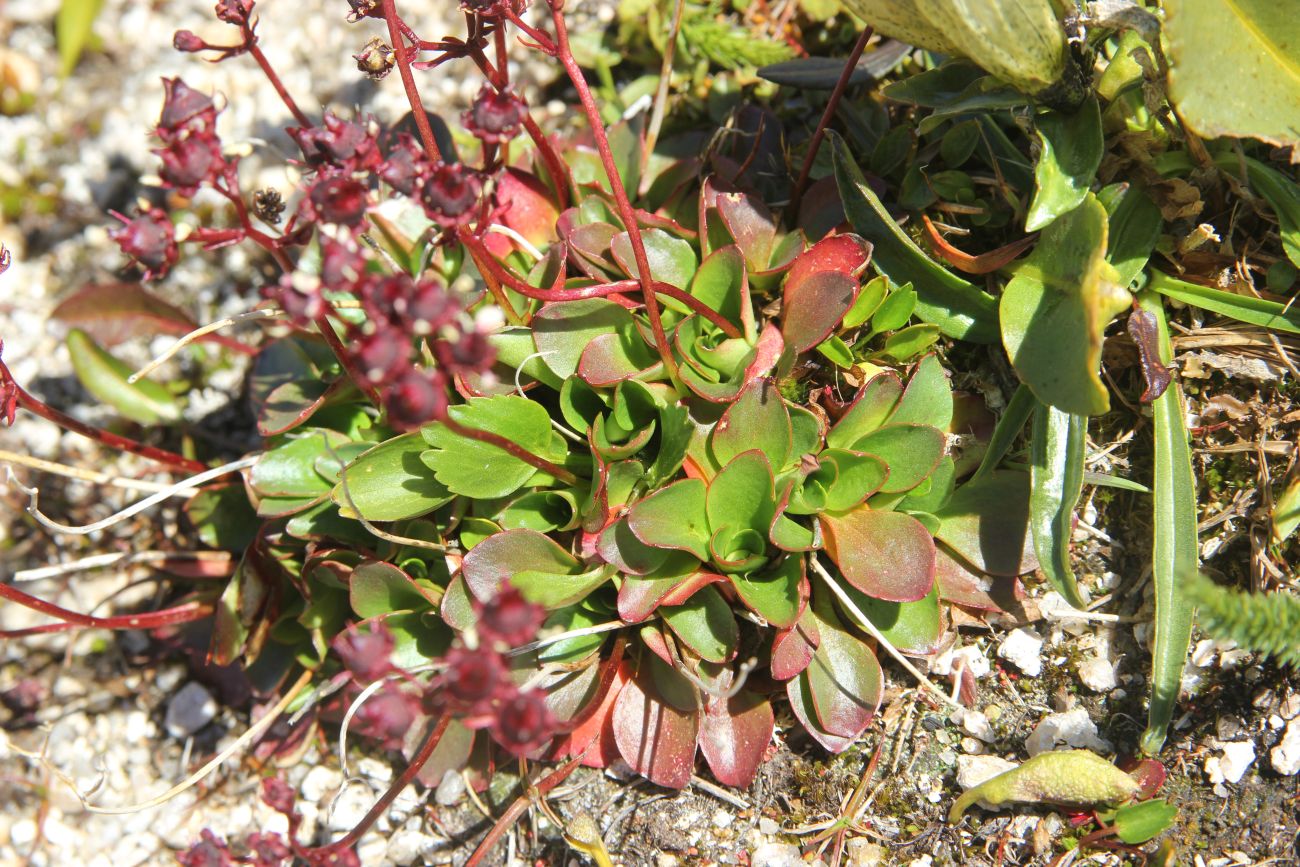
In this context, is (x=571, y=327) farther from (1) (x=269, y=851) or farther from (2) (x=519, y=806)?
(1) (x=269, y=851)

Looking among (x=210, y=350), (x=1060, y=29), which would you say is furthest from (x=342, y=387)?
(x=1060, y=29)

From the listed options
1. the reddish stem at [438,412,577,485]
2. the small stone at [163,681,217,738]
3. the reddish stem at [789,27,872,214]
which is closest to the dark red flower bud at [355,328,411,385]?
the reddish stem at [438,412,577,485]

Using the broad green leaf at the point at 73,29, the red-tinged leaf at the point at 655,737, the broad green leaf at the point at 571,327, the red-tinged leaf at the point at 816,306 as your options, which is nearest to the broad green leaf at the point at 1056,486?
the red-tinged leaf at the point at 816,306

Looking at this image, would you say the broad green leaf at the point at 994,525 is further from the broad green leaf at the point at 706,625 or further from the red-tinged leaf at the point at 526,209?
the red-tinged leaf at the point at 526,209

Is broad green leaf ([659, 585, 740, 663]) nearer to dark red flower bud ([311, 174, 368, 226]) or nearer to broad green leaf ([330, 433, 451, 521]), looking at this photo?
broad green leaf ([330, 433, 451, 521])

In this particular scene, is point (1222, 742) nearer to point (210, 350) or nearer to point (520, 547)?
point (520, 547)
